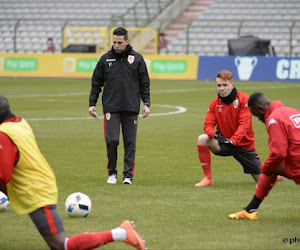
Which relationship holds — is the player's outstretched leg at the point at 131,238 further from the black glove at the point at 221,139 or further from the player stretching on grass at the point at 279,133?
the black glove at the point at 221,139

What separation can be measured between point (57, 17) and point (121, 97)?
3764 cm

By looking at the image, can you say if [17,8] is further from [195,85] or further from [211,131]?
[211,131]

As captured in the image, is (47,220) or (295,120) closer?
(47,220)

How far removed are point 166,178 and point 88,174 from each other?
125 cm

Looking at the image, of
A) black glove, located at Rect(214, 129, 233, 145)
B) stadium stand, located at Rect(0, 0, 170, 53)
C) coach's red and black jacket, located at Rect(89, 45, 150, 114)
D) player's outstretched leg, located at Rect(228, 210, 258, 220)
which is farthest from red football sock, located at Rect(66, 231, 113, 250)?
stadium stand, located at Rect(0, 0, 170, 53)

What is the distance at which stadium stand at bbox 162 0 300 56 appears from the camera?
40.9 metres

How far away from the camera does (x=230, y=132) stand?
11.0m

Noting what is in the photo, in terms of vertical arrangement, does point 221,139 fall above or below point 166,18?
above

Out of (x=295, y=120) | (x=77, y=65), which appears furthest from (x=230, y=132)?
(x=77, y=65)

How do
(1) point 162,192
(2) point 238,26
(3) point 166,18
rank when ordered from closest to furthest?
1. (1) point 162,192
2. (2) point 238,26
3. (3) point 166,18

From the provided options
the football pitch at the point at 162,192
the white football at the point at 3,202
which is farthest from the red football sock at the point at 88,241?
the white football at the point at 3,202

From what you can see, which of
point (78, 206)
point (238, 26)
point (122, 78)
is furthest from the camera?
point (238, 26)

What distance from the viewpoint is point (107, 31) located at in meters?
43.7

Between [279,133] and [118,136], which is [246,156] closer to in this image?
[118,136]
